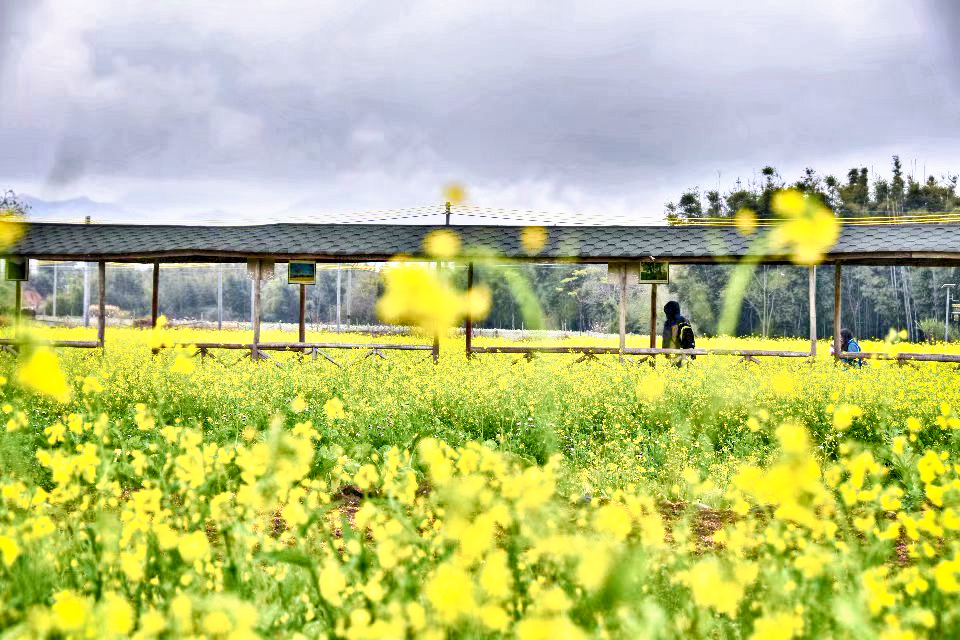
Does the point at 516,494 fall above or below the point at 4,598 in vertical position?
above

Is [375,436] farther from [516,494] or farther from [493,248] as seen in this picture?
[493,248]

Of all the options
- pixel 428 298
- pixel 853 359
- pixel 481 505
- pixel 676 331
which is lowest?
pixel 481 505

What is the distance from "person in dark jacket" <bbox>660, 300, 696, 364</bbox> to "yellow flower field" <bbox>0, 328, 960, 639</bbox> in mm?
1930

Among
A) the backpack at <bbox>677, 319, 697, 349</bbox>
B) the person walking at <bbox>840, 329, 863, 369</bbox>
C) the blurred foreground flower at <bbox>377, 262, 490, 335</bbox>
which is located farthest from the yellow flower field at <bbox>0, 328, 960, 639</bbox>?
the backpack at <bbox>677, 319, 697, 349</bbox>

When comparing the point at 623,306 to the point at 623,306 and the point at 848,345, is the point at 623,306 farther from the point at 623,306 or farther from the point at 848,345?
the point at 848,345

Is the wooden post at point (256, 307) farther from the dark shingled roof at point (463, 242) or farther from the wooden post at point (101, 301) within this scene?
the wooden post at point (101, 301)

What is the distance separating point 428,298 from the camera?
6.21 meters

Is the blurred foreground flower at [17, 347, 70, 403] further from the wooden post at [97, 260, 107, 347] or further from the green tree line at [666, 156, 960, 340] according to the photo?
the green tree line at [666, 156, 960, 340]

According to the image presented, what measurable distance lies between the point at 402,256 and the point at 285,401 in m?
5.82

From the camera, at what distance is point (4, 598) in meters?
2.57

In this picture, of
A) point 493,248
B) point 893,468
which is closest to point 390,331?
point 493,248

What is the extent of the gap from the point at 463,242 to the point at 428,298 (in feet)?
26.3

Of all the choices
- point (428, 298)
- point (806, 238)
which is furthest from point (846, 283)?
point (428, 298)

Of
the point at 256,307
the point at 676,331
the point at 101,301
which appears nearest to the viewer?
the point at 676,331
